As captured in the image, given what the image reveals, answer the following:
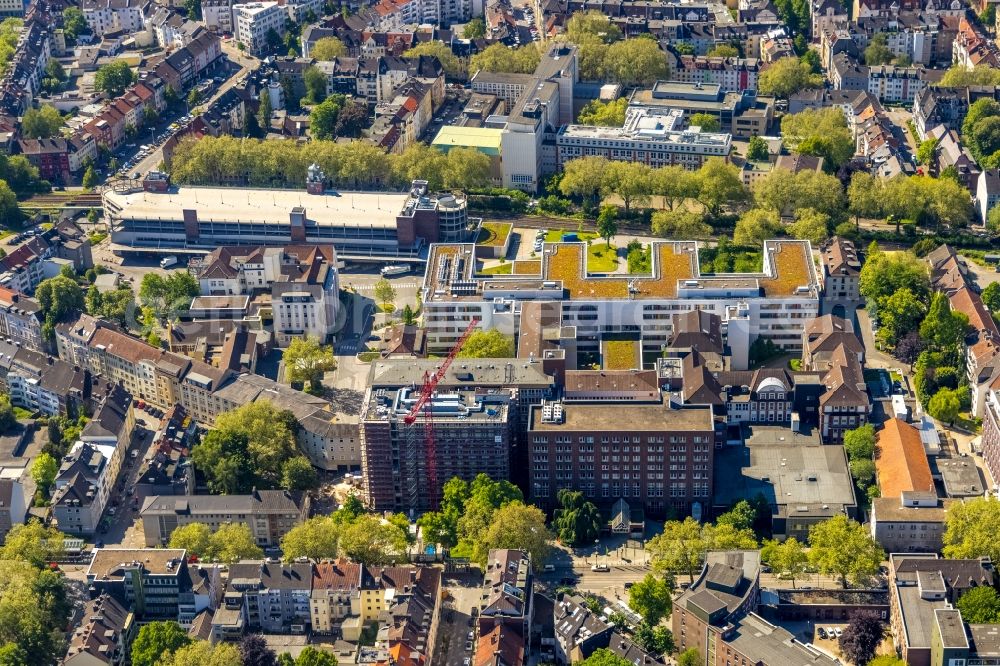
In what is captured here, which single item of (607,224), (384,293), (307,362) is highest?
(607,224)

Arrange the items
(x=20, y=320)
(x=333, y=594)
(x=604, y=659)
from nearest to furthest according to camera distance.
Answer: (x=604, y=659) < (x=333, y=594) < (x=20, y=320)

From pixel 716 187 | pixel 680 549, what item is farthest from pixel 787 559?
pixel 716 187

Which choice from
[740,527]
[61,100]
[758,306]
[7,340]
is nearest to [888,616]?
[740,527]

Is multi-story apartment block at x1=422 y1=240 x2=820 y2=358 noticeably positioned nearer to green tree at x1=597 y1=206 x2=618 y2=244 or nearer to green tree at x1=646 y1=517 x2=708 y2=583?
green tree at x1=597 y1=206 x2=618 y2=244

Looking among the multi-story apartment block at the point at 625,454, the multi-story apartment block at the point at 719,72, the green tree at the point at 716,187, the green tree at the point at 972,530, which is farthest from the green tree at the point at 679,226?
the green tree at the point at 972,530

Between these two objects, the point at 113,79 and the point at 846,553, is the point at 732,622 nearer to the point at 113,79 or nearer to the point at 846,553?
the point at 846,553

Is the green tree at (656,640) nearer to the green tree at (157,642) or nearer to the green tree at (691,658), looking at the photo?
the green tree at (691,658)
